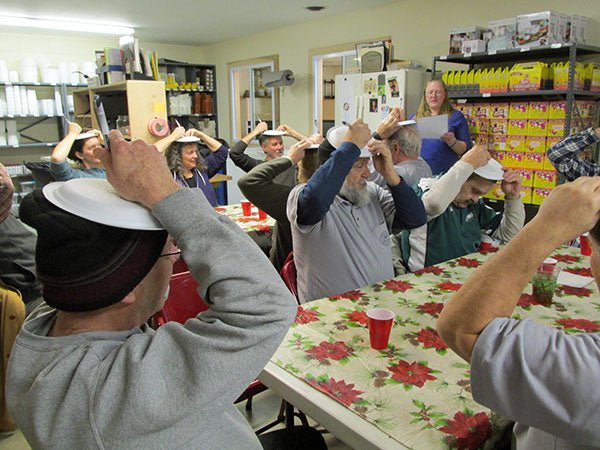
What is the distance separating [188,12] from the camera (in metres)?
6.26

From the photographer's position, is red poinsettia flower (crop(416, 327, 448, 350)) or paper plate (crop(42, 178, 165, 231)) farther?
red poinsettia flower (crop(416, 327, 448, 350))

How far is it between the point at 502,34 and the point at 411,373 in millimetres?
3936

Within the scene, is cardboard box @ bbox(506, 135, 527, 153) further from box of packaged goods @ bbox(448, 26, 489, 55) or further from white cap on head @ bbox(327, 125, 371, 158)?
white cap on head @ bbox(327, 125, 371, 158)

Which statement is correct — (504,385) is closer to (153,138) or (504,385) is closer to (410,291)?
(410,291)

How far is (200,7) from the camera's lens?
5961mm

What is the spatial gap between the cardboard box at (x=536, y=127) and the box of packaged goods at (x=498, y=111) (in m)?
0.25

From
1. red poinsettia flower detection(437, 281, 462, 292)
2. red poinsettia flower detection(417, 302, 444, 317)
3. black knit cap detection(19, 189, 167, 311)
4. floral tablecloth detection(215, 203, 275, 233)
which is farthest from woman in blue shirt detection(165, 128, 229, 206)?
black knit cap detection(19, 189, 167, 311)

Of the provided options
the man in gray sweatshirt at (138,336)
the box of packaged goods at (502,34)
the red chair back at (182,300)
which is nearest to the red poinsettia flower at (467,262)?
the red chair back at (182,300)

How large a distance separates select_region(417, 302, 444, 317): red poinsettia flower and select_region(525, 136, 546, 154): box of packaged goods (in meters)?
3.02

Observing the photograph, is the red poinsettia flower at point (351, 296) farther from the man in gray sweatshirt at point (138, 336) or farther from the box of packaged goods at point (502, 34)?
the box of packaged goods at point (502, 34)

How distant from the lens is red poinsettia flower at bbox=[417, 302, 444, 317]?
1.70 m

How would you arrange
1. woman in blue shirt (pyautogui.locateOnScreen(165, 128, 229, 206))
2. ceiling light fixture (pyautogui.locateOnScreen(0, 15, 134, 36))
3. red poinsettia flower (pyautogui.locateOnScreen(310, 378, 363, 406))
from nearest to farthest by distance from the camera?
1. red poinsettia flower (pyautogui.locateOnScreen(310, 378, 363, 406))
2. woman in blue shirt (pyautogui.locateOnScreen(165, 128, 229, 206))
3. ceiling light fixture (pyautogui.locateOnScreen(0, 15, 134, 36))

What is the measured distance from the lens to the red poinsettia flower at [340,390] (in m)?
1.17

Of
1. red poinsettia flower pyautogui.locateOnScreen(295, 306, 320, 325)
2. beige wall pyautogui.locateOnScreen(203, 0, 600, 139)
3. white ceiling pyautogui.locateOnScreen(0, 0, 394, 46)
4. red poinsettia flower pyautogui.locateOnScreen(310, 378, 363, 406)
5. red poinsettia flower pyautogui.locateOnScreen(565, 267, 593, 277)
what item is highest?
white ceiling pyautogui.locateOnScreen(0, 0, 394, 46)
